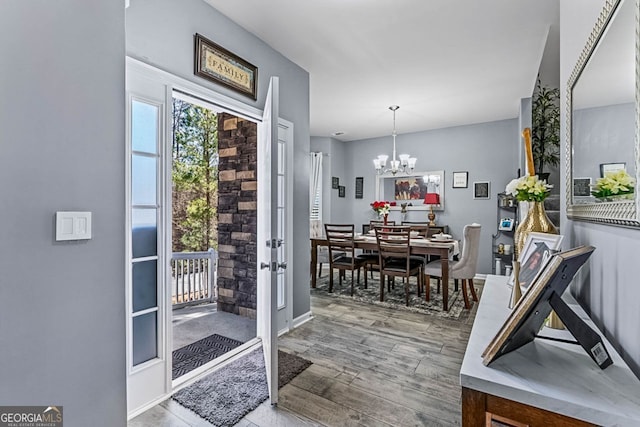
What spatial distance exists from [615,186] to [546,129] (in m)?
3.66

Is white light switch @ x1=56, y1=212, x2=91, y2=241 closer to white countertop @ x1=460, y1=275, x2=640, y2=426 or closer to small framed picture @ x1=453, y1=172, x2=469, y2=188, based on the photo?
white countertop @ x1=460, y1=275, x2=640, y2=426

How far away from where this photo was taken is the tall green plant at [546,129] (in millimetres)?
3643

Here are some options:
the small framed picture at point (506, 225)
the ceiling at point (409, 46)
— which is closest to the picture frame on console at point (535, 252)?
the ceiling at point (409, 46)

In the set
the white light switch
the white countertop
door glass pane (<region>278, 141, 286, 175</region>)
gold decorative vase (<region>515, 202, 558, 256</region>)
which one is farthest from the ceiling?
the white countertop

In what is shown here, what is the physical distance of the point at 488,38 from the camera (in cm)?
269

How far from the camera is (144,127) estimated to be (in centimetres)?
184

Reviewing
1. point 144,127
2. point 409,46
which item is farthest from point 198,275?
point 409,46

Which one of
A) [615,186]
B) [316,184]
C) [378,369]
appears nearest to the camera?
[615,186]

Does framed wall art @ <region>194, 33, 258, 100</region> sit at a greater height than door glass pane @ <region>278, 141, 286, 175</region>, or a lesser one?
greater

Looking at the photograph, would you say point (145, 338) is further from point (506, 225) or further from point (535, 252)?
point (506, 225)

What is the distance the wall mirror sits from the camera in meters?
5.86

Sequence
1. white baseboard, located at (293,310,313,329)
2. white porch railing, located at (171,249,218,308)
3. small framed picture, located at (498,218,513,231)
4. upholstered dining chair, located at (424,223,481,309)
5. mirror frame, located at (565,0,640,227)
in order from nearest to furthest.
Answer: mirror frame, located at (565,0,640,227)
white baseboard, located at (293,310,313,329)
upholstered dining chair, located at (424,223,481,309)
white porch railing, located at (171,249,218,308)
small framed picture, located at (498,218,513,231)

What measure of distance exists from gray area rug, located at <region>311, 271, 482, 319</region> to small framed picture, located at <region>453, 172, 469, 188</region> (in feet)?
5.90

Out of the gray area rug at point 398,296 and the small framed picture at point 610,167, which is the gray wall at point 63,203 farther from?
the gray area rug at point 398,296
